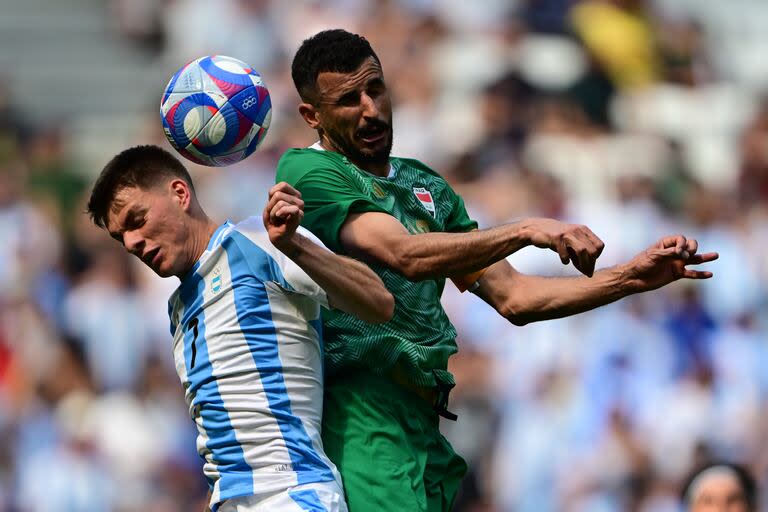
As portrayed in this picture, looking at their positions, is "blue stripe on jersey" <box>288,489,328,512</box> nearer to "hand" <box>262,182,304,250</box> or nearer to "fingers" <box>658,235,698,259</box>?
"hand" <box>262,182,304,250</box>

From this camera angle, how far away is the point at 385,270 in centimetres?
523

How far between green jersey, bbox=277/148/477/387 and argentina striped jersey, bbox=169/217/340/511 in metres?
0.13

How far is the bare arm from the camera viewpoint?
480 centimetres

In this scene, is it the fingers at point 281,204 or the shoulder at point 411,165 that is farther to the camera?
the shoulder at point 411,165

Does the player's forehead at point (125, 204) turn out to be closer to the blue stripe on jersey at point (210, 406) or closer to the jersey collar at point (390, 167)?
the blue stripe on jersey at point (210, 406)

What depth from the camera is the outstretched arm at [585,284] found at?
16.9 feet

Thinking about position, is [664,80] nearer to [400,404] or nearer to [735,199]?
[735,199]

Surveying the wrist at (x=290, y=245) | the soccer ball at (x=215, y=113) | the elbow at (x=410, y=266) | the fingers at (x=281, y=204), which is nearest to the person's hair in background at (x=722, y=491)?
the elbow at (x=410, y=266)

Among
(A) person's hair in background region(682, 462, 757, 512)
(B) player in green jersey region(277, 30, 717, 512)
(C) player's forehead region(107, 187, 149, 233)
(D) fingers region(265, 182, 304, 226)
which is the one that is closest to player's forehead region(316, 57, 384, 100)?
(B) player in green jersey region(277, 30, 717, 512)

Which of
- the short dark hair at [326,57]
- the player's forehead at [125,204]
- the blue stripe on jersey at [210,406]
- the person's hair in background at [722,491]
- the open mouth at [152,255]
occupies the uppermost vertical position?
the short dark hair at [326,57]

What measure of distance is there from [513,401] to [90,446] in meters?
3.06

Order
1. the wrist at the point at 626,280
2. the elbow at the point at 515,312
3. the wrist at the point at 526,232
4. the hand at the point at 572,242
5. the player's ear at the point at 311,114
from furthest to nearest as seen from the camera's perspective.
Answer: the elbow at the point at 515,312
the player's ear at the point at 311,114
the wrist at the point at 626,280
the wrist at the point at 526,232
the hand at the point at 572,242

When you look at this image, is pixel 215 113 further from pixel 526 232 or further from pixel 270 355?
pixel 526 232

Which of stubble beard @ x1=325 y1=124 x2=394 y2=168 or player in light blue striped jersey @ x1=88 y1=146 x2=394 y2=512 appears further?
stubble beard @ x1=325 y1=124 x2=394 y2=168
